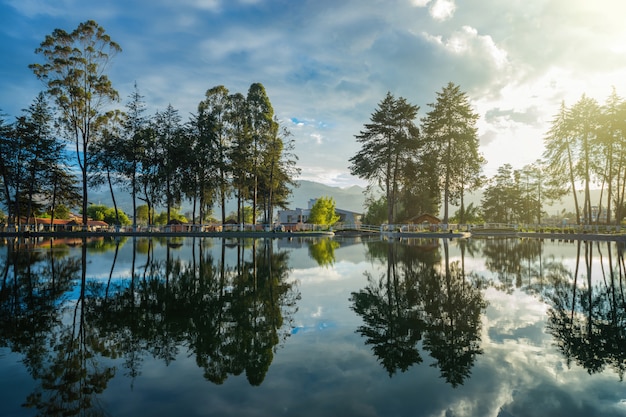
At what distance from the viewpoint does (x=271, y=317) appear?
6.80m

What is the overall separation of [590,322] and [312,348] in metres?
5.12

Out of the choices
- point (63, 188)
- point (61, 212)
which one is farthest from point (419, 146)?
point (61, 212)

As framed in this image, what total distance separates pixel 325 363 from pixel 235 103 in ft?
150

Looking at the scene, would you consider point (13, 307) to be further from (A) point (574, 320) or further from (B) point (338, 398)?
(A) point (574, 320)

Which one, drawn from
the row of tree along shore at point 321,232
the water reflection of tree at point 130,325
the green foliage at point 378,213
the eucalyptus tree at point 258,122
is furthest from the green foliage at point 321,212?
the water reflection of tree at point 130,325

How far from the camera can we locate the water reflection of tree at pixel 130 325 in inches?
168

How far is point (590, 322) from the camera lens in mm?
6496

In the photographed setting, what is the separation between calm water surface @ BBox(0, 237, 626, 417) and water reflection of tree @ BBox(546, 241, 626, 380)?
0.12ft

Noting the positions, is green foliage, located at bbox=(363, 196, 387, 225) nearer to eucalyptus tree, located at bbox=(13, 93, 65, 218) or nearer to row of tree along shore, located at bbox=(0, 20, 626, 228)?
row of tree along shore, located at bbox=(0, 20, 626, 228)

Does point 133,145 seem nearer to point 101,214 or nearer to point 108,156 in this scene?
point 108,156

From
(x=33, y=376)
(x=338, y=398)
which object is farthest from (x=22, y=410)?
A: (x=338, y=398)

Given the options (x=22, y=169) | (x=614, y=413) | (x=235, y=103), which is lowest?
(x=614, y=413)

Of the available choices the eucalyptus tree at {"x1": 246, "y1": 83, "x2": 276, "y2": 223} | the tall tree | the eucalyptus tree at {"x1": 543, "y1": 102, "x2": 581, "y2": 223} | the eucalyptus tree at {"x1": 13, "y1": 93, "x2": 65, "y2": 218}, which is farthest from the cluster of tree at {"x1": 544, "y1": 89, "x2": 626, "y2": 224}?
the eucalyptus tree at {"x1": 13, "y1": 93, "x2": 65, "y2": 218}

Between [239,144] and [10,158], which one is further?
[10,158]
